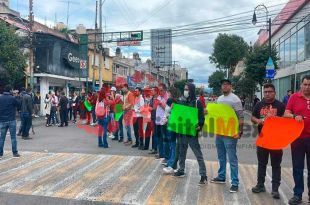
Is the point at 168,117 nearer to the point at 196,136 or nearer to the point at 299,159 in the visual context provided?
the point at 196,136

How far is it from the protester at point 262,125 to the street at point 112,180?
20cm

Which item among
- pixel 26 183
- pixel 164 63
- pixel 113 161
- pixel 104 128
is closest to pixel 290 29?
pixel 104 128

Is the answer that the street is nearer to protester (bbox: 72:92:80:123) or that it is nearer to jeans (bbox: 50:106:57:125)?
jeans (bbox: 50:106:57:125)

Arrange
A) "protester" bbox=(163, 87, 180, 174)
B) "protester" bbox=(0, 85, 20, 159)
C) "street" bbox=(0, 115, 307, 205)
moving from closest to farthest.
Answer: "street" bbox=(0, 115, 307, 205), "protester" bbox=(163, 87, 180, 174), "protester" bbox=(0, 85, 20, 159)

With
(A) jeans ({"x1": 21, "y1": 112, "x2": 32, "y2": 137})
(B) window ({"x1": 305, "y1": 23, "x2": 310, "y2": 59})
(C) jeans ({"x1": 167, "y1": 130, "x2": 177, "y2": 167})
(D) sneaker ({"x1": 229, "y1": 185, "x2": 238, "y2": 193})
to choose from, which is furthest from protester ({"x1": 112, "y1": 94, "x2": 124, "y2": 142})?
(B) window ({"x1": 305, "y1": 23, "x2": 310, "y2": 59})

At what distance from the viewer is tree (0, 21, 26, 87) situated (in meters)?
23.7

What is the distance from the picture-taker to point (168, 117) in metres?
8.67

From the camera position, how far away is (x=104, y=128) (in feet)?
38.3

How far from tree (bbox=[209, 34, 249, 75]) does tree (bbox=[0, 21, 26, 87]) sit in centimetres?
4385

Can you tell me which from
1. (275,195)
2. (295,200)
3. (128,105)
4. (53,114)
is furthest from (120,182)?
(53,114)

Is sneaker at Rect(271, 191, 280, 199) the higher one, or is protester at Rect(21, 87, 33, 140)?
protester at Rect(21, 87, 33, 140)

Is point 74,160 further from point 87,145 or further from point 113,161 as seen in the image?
point 87,145

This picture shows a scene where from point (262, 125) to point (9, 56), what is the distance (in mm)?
21118

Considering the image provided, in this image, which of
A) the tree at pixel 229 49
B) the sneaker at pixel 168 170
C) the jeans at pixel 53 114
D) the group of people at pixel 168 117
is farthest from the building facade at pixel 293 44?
the tree at pixel 229 49
